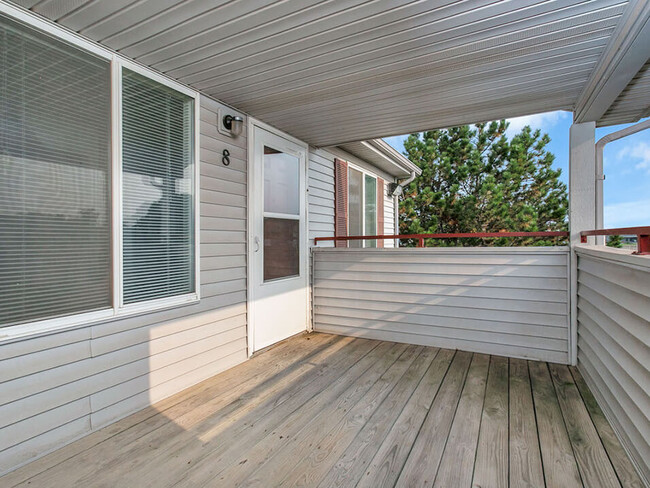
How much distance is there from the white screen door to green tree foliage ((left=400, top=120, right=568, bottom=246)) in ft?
24.3

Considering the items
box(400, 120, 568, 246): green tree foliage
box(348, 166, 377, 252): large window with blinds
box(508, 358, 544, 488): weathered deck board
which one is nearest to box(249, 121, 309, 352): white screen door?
box(348, 166, 377, 252): large window with blinds

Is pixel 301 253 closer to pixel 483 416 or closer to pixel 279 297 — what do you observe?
pixel 279 297

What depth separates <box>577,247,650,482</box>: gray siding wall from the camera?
1552 mm

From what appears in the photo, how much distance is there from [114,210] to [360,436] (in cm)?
194

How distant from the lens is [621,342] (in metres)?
1.84

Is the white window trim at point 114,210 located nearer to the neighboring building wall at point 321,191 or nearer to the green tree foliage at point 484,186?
the neighboring building wall at point 321,191

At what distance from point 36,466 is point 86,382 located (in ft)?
1.34

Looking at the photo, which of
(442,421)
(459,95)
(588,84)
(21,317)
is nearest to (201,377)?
(21,317)

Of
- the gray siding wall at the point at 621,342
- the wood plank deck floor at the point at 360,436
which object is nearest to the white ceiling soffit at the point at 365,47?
the gray siding wall at the point at 621,342

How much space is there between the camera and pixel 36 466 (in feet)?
5.50

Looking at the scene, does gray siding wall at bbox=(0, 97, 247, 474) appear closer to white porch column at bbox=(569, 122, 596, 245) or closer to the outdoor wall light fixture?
the outdoor wall light fixture

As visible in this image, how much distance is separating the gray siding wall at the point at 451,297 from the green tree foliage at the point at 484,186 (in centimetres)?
721

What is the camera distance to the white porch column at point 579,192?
2.88 m

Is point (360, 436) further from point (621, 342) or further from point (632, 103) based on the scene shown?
point (632, 103)
